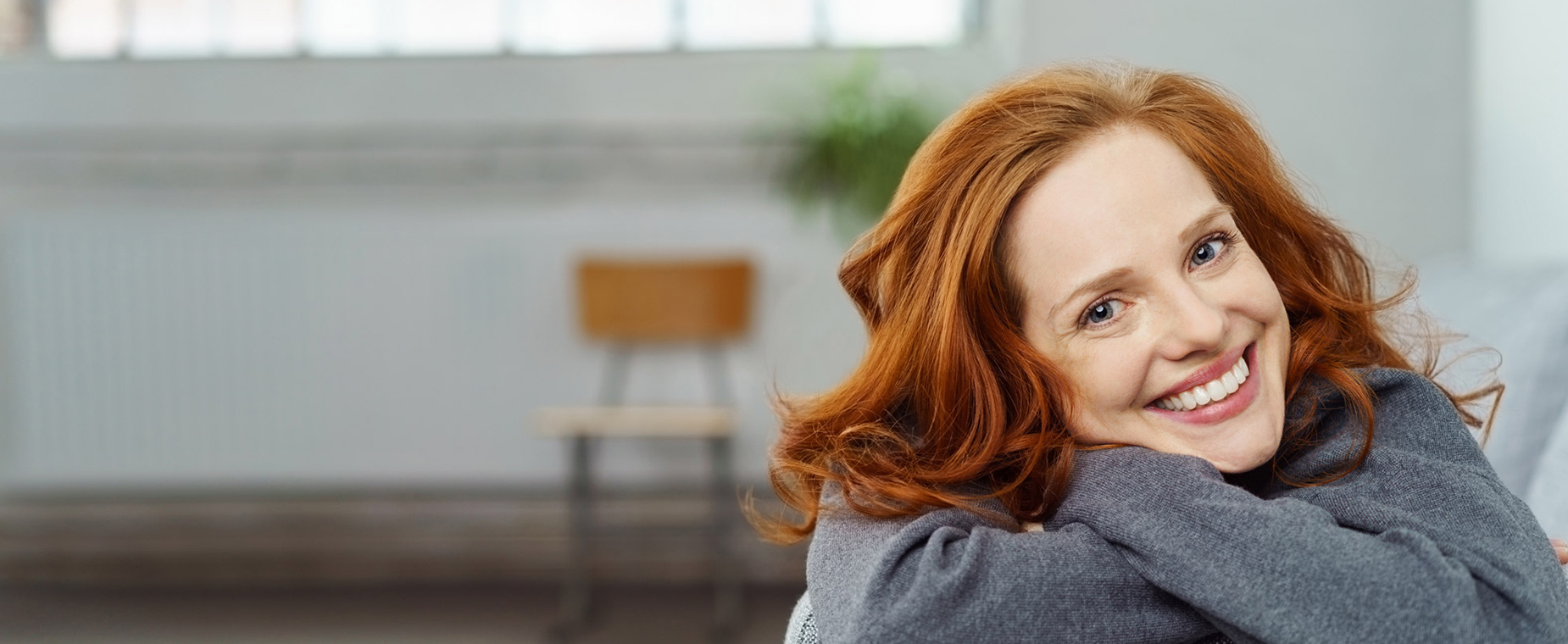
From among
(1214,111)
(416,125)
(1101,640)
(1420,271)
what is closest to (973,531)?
(1101,640)

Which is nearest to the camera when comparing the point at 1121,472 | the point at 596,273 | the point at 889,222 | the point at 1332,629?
the point at 1332,629

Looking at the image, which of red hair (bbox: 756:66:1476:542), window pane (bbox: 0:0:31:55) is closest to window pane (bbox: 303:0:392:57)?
window pane (bbox: 0:0:31:55)

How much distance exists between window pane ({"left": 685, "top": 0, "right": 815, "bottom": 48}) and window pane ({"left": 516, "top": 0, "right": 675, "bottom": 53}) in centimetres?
10

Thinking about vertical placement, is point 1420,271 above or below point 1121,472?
below

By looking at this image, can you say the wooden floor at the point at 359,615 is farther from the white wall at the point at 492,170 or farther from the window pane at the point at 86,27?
the window pane at the point at 86,27

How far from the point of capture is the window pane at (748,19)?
3957mm

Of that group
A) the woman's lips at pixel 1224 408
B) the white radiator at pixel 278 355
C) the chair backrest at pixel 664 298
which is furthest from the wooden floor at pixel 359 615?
the woman's lips at pixel 1224 408

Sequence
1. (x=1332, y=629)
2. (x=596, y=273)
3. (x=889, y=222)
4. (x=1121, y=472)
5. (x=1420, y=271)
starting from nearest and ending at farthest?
(x=1332, y=629) < (x=1121, y=472) < (x=889, y=222) < (x=1420, y=271) < (x=596, y=273)

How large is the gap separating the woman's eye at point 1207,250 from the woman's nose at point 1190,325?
4 cm

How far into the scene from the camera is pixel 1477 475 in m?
0.73

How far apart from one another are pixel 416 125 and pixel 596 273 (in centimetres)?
87

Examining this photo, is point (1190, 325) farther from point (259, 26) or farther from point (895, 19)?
point (259, 26)

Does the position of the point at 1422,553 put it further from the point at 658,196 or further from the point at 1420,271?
the point at 658,196

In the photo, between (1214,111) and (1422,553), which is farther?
(1214,111)
